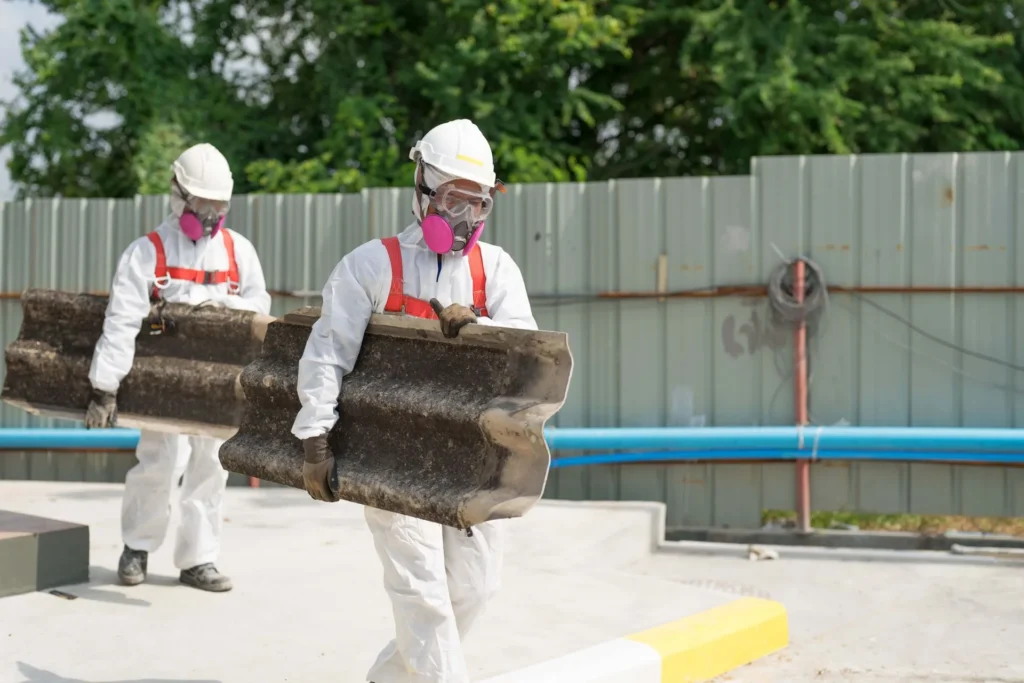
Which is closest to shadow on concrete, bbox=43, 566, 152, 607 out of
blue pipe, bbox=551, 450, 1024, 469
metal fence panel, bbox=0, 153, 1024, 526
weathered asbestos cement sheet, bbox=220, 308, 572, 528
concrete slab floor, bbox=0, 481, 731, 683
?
concrete slab floor, bbox=0, 481, 731, 683

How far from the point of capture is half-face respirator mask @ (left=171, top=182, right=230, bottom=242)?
634 cm

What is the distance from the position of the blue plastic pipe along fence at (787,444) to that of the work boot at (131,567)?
3.38 m

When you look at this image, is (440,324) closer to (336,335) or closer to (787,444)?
(336,335)

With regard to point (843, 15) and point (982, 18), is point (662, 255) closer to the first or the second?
point (843, 15)

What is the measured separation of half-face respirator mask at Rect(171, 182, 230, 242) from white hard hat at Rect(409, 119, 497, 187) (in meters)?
2.41

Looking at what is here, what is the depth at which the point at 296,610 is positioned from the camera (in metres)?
5.88

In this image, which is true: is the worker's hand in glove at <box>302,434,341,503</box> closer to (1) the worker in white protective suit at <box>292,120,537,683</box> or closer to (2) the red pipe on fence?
(1) the worker in white protective suit at <box>292,120,537,683</box>

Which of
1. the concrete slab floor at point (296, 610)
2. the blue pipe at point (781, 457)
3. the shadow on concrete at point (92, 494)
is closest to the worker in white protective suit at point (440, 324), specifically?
the concrete slab floor at point (296, 610)

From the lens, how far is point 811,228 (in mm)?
8906

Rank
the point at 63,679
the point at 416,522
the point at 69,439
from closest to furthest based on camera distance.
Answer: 1. the point at 416,522
2. the point at 63,679
3. the point at 69,439

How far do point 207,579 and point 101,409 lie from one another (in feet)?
3.30

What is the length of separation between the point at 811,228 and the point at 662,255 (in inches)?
42.6

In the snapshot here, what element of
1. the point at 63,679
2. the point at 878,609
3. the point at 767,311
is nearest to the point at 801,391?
the point at 767,311

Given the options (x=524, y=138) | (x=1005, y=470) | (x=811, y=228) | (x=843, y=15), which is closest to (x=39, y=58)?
(x=524, y=138)
